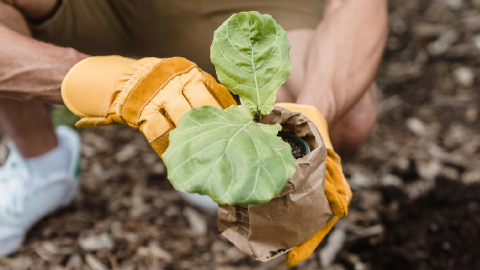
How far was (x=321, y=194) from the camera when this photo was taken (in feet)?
3.06

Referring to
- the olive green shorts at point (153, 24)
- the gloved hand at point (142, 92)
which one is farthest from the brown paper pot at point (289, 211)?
the olive green shorts at point (153, 24)

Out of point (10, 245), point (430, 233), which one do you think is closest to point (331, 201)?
point (430, 233)

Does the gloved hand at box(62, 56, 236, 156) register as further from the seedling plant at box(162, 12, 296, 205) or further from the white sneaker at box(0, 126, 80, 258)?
the white sneaker at box(0, 126, 80, 258)

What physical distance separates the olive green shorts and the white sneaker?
487mm

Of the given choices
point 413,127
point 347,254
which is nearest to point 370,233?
point 347,254

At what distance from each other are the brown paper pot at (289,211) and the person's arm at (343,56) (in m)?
0.44

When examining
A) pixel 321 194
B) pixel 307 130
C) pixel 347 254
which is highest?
pixel 307 130

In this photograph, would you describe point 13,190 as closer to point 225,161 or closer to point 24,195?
point 24,195

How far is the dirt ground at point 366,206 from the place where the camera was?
1557mm

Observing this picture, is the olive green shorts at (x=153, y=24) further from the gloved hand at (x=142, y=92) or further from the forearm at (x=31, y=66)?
the gloved hand at (x=142, y=92)

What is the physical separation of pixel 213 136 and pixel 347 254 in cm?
105

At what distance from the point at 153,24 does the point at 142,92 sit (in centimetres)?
71

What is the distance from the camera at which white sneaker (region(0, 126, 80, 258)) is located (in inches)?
63.5

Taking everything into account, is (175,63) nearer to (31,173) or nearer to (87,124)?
(87,124)
